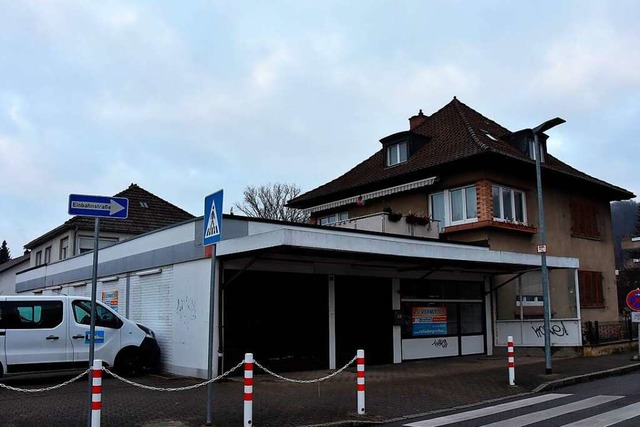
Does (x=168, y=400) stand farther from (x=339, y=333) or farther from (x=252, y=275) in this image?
(x=339, y=333)

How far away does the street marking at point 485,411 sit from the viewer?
927cm

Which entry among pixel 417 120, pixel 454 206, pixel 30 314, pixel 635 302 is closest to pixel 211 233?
pixel 30 314

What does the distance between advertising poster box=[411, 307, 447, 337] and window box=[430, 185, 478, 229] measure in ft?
13.3

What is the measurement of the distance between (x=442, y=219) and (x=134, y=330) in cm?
1234

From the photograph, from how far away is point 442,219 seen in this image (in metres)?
22.8

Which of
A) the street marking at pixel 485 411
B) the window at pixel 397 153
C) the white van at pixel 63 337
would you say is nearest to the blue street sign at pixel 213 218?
the street marking at pixel 485 411

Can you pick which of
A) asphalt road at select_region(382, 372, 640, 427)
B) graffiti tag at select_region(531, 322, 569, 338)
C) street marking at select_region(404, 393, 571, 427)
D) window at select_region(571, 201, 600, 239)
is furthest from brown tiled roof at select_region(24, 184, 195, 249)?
asphalt road at select_region(382, 372, 640, 427)

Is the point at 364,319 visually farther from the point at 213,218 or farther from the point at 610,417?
the point at 213,218

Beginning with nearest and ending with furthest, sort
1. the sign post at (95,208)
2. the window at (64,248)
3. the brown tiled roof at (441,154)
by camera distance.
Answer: the sign post at (95,208) < the brown tiled roof at (441,154) < the window at (64,248)

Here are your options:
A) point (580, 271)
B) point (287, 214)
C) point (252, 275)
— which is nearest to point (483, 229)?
point (580, 271)

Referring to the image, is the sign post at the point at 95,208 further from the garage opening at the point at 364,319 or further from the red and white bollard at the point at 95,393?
the garage opening at the point at 364,319

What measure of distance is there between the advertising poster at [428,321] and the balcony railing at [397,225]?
2.82 m

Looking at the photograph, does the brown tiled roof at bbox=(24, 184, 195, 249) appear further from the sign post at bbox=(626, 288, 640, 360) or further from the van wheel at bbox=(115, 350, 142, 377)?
the sign post at bbox=(626, 288, 640, 360)

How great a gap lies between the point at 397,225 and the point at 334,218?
7.23 metres
